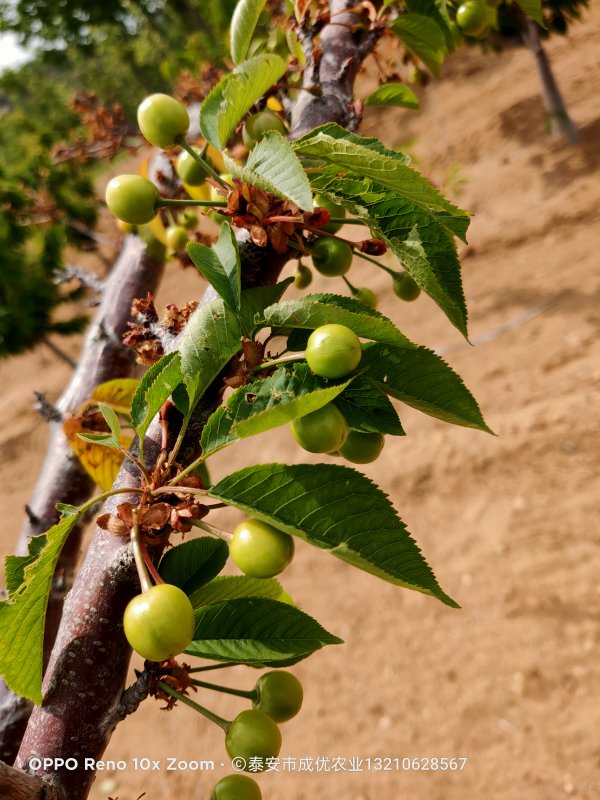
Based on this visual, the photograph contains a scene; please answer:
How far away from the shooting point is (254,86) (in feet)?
2.57

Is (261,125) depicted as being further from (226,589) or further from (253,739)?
(253,739)

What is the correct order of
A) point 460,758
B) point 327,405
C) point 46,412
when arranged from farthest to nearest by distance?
point 460,758 < point 46,412 < point 327,405

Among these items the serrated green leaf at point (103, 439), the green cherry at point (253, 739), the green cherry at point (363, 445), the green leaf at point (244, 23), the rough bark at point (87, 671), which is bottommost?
the green cherry at point (253, 739)

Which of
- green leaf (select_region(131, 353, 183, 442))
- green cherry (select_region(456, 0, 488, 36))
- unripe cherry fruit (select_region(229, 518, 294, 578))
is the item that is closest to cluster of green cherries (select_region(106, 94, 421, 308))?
green leaf (select_region(131, 353, 183, 442))

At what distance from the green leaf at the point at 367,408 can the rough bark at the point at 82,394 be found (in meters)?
0.82

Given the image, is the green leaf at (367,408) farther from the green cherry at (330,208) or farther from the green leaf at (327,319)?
the green cherry at (330,208)

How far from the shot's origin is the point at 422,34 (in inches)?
51.2

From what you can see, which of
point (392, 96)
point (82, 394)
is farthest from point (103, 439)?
point (392, 96)

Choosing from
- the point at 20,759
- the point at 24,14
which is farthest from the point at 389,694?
the point at 24,14

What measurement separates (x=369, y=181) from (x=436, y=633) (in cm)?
345

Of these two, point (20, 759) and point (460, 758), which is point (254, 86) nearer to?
point (20, 759)

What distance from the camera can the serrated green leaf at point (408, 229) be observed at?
770mm

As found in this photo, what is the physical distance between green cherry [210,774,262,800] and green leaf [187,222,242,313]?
2.07 feet

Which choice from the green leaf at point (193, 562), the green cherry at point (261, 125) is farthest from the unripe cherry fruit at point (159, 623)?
A: the green cherry at point (261, 125)
